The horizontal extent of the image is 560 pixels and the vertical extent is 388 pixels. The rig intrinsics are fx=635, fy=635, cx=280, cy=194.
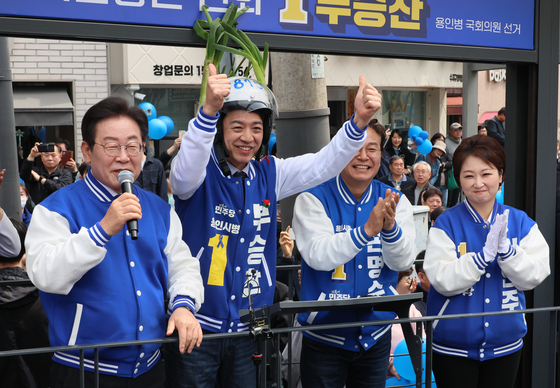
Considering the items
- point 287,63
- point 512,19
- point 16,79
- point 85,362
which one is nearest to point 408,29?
point 512,19

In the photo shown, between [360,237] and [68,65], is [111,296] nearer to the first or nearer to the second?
[360,237]

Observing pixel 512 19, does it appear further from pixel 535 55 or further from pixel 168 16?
pixel 168 16

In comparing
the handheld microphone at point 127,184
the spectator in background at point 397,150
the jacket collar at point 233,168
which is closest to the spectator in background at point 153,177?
the jacket collar at point 233,168

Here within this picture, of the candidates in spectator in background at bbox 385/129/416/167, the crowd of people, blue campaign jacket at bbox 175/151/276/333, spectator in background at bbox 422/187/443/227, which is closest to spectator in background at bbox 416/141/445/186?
spectator in background at bbox 385/129/416/167

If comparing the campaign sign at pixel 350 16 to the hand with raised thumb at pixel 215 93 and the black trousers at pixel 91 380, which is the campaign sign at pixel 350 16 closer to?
the hand with raised thumb at pixel 215 93

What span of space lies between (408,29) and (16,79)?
11.0 metres

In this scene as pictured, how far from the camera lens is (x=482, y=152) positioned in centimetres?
318

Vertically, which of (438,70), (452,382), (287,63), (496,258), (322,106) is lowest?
(452,382)

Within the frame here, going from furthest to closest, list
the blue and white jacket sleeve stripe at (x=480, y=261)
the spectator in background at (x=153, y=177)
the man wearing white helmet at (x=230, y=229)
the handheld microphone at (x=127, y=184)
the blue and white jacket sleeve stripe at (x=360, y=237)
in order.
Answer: the spectator in background at (x=153, y=177) < the blue and white jacket sleeve stripe at (x=480, y=261) < the blue and white jacket sleeve stripe at (x=360, y=237) < the man wearing white helmet at (x=230, y=229) < the handheld microphone at (x=127, y=184)

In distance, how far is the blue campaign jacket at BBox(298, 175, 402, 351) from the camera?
2.97 metres

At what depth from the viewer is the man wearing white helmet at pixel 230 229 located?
2.68 m

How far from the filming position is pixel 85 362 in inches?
93.2

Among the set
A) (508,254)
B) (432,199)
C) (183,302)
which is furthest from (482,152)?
(432,199)

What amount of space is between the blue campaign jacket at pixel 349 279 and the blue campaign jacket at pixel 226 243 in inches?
13.3
